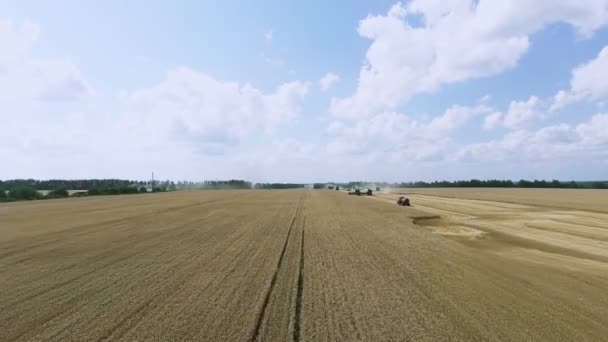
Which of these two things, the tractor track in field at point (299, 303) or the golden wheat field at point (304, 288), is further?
the golden wheat field at point (304, 288)

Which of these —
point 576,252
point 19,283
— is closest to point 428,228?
point 576,252

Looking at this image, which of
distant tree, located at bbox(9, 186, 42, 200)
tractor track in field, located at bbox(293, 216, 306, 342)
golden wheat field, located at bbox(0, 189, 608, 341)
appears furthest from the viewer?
distant tree, located at bbox(9, 186, 42, 200)

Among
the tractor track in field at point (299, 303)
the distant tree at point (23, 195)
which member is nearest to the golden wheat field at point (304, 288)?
the tractor track in field at point (299, 303)

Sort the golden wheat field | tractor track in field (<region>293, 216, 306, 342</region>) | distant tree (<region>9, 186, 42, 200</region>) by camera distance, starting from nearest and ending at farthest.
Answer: tractor track in field (<region>293, 216, 306, 342</region>) < the golden wheat field < distant tree (<region>9, 186, 42, 200</region>)

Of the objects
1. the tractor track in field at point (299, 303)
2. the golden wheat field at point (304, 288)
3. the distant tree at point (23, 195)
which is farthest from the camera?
the distant tree at point (23, 195)

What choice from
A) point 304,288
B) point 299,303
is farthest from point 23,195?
point 299,303

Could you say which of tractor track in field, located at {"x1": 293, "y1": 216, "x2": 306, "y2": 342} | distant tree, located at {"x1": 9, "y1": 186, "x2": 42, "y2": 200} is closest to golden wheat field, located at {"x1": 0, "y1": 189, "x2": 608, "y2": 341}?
tractor track in field, located at {"x1": 293, "y1": 216, "x2": 306, "y2": 342}

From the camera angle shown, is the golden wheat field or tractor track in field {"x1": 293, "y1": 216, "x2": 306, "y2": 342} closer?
tractor track in field {"x1": 293, "y1": 216, "x2": 306, "y2": 342}

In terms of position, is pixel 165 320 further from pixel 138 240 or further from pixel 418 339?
→ pixel 138 240

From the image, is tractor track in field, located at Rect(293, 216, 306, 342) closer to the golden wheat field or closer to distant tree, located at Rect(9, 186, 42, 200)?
the golden wheat field

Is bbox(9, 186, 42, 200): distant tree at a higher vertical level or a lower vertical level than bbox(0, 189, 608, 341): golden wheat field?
higher

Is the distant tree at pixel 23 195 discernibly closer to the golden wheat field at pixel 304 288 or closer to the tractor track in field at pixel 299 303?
the golden wheat field at pixel 304 288
